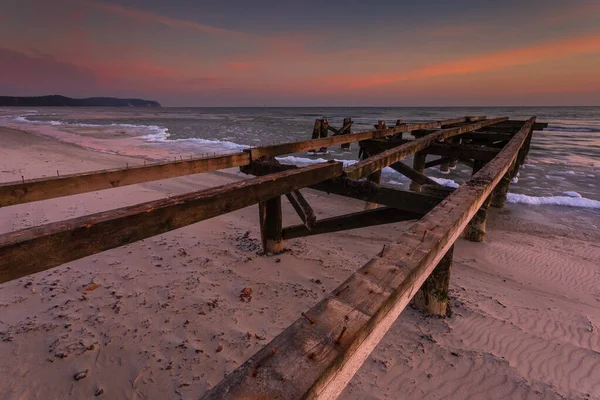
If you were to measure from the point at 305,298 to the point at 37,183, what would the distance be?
10.0ft

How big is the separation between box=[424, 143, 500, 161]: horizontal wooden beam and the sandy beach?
5.96 ft

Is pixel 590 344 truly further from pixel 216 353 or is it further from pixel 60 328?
pixel 60 328

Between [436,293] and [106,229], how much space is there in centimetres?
336

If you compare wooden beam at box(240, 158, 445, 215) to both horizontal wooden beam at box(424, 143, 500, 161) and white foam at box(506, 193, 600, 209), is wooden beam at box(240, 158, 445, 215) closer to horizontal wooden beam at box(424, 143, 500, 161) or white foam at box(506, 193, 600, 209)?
horizontal wooden beam at box(424, 143, 500, 161)

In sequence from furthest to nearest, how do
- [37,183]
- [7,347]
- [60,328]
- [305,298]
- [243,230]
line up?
[243,230] → [305,298] → [60,328] → [7,347] → [37,183]

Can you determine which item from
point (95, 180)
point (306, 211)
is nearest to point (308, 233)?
point (306, 211)

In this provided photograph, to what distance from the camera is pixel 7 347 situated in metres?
2.95

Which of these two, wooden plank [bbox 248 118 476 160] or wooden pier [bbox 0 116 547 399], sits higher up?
wooden plank [bbox 248 118 476 160]

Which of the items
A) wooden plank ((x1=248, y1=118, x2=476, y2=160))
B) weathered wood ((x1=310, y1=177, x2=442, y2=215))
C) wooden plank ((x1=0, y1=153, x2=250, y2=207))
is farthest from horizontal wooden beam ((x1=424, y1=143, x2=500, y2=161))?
wooden plank ((x1=0, y1=153, x2=250, y2=207))

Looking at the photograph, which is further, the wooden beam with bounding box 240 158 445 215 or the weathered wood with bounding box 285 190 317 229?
the weathered wood with bounding box 285 190 317 229

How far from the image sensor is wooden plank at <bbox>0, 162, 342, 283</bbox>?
4.54ft

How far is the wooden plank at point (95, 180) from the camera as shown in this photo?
105 inches

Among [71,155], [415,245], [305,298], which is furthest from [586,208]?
[71,155]

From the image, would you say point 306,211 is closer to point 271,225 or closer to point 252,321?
point 271,225
